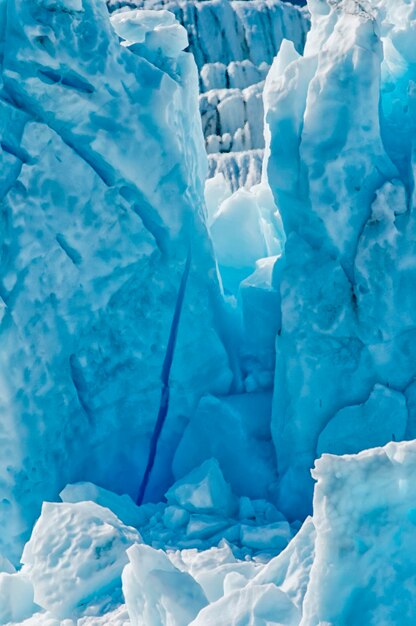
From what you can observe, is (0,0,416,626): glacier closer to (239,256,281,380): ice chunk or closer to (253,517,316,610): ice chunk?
(239,256,281,380): ice chunk

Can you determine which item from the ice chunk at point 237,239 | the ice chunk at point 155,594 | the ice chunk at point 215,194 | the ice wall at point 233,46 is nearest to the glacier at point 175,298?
the ice chunk at point 155,594

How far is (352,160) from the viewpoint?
3381mm

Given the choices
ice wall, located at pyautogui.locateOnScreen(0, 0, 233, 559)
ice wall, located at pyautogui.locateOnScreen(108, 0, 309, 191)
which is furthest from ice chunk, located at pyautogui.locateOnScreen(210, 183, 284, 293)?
ice wall, located at pyautogui.locateOnScreen(108, 0, 309, 191)

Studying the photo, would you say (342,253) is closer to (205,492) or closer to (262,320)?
(262,320)

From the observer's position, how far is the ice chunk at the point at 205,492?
3.29 metres

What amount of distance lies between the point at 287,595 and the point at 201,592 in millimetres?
325

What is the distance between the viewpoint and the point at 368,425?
3.39m

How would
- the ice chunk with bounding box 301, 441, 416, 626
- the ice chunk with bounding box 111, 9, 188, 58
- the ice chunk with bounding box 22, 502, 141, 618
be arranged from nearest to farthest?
1. the ice chunk with bounding box 301, 441, 416, 626
2. the ice chunk with bounding box 22, 502, 141, 618
3. the ice chunk with bounding box 111, 9, 188, 58

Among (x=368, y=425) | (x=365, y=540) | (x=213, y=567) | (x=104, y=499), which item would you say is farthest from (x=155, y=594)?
(x=368, y=425)

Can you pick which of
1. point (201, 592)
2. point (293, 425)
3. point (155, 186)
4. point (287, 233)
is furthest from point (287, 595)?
point (155, 186)

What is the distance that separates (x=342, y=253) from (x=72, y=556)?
5.54ft

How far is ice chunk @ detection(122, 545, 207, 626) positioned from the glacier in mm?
472

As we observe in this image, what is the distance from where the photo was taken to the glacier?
11.0 ft

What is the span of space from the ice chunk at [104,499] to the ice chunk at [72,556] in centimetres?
40
